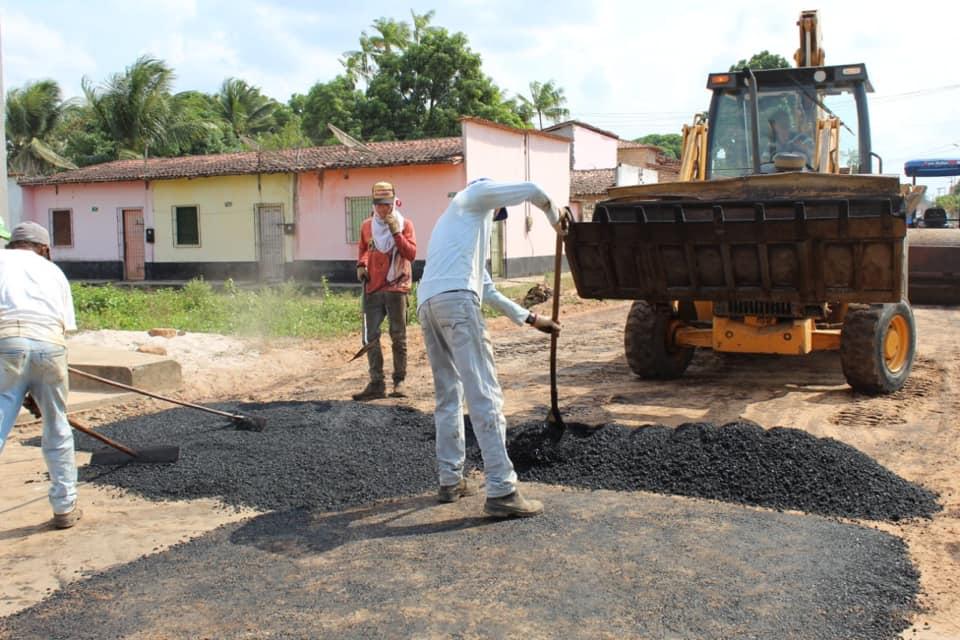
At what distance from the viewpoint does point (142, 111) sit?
96.5 ft

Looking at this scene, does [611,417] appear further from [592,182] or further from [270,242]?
[592,182]

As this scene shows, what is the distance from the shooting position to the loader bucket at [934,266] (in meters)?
13.6

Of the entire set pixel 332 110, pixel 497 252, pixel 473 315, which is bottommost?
pixel 473 315

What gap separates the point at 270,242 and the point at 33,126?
1483 cm

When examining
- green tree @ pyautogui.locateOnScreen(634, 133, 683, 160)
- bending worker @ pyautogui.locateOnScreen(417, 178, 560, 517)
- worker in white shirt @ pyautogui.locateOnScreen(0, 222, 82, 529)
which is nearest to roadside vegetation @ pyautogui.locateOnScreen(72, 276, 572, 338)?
worker in white shirt @ pyautogui.locateOnScreen(0, 222, 82, 529)

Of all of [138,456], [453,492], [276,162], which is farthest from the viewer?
[276,162]

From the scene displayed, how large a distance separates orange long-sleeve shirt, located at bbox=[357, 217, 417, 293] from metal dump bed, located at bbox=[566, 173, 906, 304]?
57.9 inches

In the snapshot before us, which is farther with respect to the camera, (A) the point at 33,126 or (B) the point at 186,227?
(A) the point at 33,126

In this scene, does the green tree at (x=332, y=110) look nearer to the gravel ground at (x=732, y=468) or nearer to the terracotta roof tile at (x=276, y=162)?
the terracotta roof tile at (x=276, y=162)

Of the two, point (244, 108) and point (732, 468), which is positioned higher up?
point (244, 108)

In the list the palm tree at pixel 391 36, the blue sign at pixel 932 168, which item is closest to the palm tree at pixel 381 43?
the palm tree at pixel 391 36

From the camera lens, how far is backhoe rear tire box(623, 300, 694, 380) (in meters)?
8.13

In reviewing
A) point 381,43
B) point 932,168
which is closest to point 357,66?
point 381,43

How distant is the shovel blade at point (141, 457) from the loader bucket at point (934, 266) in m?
12.1
